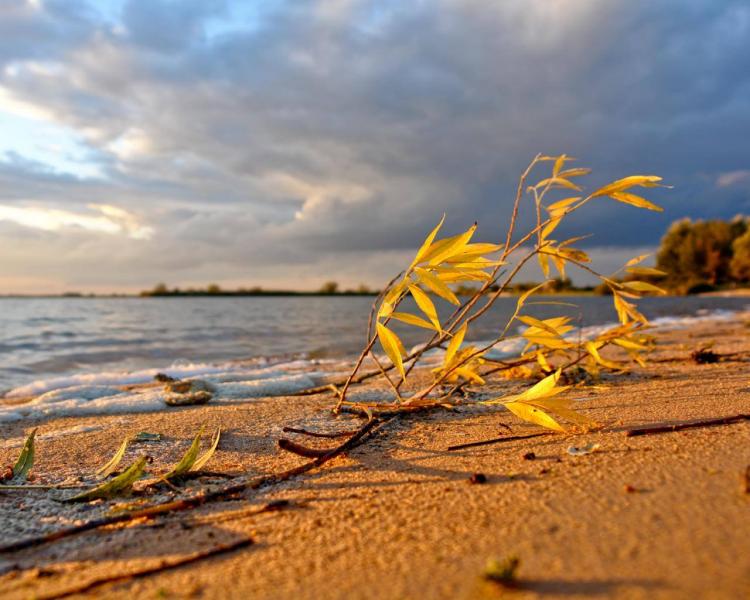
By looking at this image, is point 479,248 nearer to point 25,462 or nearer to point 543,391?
point 543,391

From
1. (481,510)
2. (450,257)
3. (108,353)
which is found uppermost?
(450,257)

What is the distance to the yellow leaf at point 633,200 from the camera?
74.7 inches

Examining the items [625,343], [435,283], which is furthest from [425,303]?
[625,343]

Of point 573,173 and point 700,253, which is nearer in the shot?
point 573,173

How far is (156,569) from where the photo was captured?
1182mm

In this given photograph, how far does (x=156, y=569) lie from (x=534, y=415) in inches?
50.4

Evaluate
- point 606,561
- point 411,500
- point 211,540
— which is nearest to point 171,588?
point 211,540

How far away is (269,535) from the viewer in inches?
52.4

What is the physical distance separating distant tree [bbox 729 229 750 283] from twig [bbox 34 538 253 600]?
154 feet

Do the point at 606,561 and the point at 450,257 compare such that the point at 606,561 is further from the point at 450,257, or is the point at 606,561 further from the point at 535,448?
the point at 450,257

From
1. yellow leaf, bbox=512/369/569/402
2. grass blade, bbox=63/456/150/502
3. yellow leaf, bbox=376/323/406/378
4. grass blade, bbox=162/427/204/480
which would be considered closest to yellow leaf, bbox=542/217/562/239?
yellow leaf, bbox=512/369/569/402

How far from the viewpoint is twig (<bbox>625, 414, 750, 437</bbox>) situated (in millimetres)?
1856

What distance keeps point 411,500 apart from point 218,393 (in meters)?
2.95

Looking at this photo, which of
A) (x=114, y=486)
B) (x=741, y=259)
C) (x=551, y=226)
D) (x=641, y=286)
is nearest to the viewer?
(x=114, y=486)
